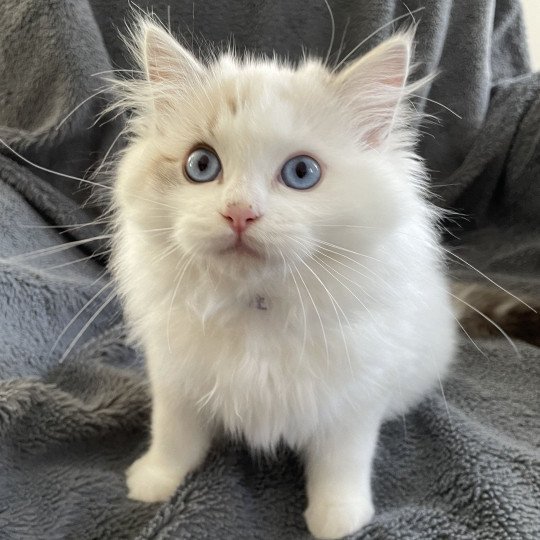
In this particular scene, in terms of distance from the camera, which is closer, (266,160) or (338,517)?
(266,160)

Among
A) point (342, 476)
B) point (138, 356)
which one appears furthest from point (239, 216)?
point (138, 356)

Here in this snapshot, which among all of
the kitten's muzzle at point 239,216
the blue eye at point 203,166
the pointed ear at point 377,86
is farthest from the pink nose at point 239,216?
the pointed ear at point 377,86

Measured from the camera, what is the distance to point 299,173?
2.79ft

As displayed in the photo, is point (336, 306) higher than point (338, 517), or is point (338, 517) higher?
point (336, 306)

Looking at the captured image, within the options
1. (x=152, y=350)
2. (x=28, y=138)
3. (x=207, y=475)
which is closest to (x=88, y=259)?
(x=28, y=138)

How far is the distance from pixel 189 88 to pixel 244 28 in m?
0.91

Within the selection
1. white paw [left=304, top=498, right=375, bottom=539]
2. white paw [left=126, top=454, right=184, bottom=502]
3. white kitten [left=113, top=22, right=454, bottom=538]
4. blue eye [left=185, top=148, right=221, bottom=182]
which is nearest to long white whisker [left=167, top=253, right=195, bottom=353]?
white kitten [left=113, top=22, right=454, bottom=538]

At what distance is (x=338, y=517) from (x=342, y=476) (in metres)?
0.07

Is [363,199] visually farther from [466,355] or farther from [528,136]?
[528,136]

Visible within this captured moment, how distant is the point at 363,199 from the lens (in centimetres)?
86

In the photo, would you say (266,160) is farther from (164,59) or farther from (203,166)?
(164,59)

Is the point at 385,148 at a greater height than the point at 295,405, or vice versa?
the point at 385,148

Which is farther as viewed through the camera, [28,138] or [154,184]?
[28,138]

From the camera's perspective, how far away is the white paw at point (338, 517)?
998mm
